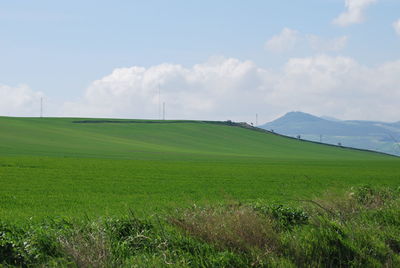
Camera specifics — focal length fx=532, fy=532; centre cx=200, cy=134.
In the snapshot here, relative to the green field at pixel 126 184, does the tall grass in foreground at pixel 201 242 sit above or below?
above

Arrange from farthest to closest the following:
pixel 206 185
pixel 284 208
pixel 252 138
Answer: pixel 252 138 < pixel 206 185 < pixel 284 208

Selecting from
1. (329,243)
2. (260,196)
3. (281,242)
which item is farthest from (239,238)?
(260,196)

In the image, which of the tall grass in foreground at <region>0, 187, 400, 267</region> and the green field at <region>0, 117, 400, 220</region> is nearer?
the tall grass in foreground at <region>0, 187, 400, 267</region>

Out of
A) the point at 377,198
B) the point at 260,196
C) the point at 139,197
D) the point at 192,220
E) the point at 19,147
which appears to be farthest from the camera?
the point at 19,147

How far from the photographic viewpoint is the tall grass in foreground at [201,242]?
8.55 m

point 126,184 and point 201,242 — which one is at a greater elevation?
point 201,242

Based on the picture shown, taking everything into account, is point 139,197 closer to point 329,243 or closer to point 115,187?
point 115,187

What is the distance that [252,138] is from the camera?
375ft

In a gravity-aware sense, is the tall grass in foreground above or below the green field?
above

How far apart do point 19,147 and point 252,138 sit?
2339 inches

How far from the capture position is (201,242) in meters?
9.41

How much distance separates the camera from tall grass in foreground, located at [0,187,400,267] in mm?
8547

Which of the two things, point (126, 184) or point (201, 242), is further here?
point (126, 184)

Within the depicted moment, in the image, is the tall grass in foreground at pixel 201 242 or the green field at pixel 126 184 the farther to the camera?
the green field at pixel 126 184
